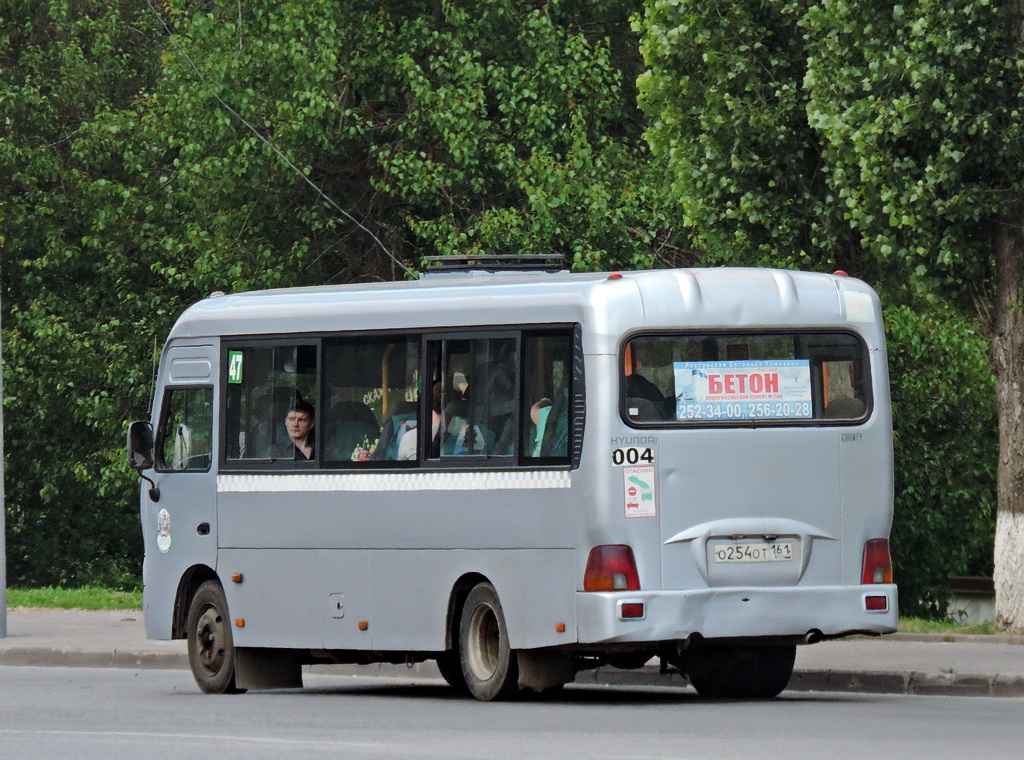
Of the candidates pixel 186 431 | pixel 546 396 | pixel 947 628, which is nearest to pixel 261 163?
pixel 947 628

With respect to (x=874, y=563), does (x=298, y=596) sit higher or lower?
lower

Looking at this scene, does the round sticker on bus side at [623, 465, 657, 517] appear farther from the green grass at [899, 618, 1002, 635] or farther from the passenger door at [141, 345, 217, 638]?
the green grass at [899, 618, 1002, 635]

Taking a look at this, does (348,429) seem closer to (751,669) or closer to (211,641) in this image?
(211,641)

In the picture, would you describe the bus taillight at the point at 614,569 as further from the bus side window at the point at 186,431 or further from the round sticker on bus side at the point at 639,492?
the bus side window at the point at 186,431

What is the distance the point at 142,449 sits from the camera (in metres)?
16.9

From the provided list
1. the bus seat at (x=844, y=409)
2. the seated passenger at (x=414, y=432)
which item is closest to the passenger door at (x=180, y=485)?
the seated passenger at (x=414, y=432)

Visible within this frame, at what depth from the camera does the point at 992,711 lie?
44.9ft

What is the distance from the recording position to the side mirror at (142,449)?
16.8m

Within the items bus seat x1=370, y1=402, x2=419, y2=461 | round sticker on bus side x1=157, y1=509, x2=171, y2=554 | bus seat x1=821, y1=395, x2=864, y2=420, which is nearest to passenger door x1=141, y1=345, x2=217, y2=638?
round sticker on bus side x1=157, y1=509, x2=171, y2=554

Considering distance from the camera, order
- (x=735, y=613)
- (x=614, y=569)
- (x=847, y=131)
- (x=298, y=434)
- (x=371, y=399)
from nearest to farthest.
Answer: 1. (x=614, y=569)
2. (x=735, y=613)
3. (x=371, y=399)
4. (x=298, y=434)
5. (x=847, y=131)

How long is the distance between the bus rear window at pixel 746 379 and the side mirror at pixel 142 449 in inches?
178

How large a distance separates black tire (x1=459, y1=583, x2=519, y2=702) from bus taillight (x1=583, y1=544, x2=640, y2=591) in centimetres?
96

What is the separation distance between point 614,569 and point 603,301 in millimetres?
1592

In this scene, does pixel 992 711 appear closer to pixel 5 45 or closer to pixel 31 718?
pixel 31 718
